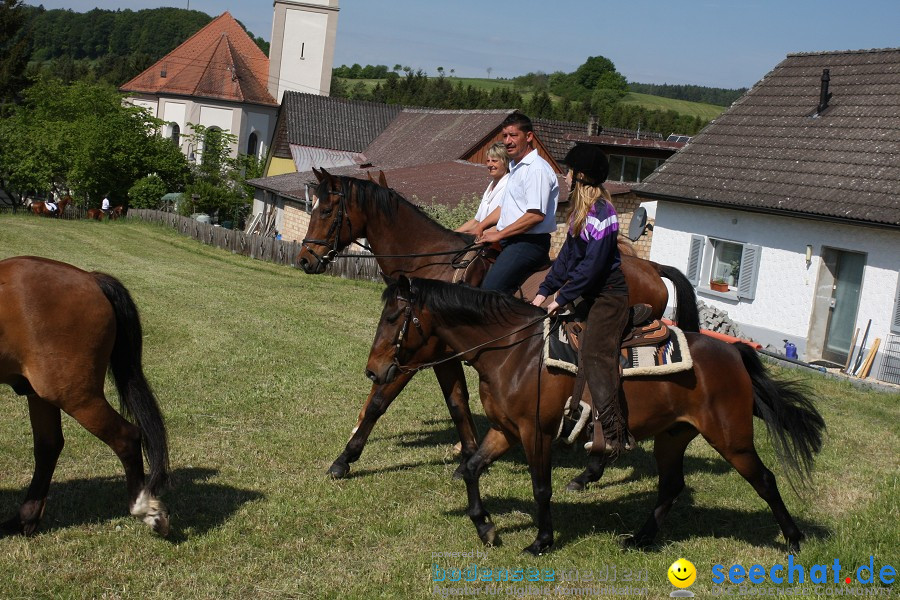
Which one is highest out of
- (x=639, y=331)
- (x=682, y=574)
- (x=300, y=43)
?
(x=300, y=43)

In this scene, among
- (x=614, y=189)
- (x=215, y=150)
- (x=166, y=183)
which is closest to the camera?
(x=614, y=189)

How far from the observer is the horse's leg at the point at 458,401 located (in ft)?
23.3

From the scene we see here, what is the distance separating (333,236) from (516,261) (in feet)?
5.66

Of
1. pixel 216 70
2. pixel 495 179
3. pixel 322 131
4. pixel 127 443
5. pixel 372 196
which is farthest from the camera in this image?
pixel 216 70

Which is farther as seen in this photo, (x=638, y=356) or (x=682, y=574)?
(x=638, y=356)

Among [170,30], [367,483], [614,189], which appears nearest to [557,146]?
[614,189]

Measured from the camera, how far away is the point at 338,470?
7.33 meters

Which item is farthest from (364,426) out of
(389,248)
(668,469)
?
(668,469)

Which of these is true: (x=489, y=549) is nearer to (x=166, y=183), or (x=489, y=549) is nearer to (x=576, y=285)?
(x=576, y=285)

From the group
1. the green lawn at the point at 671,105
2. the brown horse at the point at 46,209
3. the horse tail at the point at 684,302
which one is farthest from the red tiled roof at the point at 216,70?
the horse tail at the point at 684,302

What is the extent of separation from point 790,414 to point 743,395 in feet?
1.61

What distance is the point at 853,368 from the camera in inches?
643

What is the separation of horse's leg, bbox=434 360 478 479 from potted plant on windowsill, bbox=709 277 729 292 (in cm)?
1325

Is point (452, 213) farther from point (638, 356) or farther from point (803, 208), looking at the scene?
point (638, 356)
